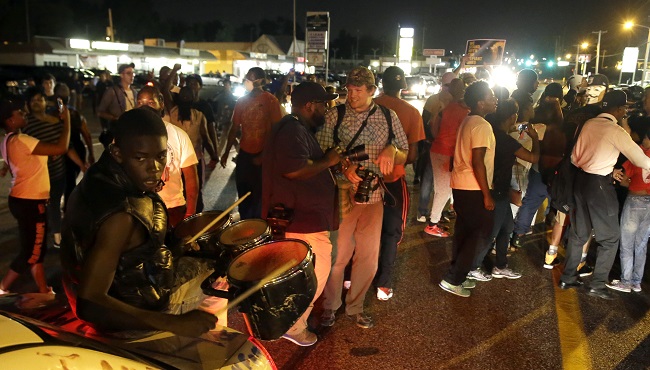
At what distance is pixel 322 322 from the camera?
4.48 meters

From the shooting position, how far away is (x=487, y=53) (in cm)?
1620

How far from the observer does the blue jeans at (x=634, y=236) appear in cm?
518

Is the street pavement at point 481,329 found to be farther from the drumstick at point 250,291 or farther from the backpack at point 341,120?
the drumstick at point 250,291

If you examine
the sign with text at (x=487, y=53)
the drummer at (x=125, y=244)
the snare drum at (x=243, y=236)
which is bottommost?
the snare drum at (x=243, y=236)

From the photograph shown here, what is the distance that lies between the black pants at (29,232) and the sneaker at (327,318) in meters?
2.43

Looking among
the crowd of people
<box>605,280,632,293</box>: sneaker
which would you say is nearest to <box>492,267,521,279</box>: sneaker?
the crowd of people

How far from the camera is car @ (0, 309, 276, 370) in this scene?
1562 mm

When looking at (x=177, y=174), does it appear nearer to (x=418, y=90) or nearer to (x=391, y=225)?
(x=391, y=225)

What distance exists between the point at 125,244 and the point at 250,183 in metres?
3.95

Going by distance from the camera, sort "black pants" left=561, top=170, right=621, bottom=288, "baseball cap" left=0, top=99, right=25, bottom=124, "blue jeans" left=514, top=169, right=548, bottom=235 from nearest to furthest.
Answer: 1. "baseball cap" left=0, top=99, right=25, bottom=124
2. "black pants" left=561, top=170, right=621, bottom=288
3. "blue jeans" left=514, top=169, right=548, bottom=235

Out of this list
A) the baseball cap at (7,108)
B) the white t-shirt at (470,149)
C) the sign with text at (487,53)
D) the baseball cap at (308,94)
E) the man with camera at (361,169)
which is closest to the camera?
the baseball cap at (308,94)

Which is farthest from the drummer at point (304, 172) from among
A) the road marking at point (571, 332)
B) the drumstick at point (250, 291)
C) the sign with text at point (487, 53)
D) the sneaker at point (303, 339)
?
the sign with text at point (487, 53)

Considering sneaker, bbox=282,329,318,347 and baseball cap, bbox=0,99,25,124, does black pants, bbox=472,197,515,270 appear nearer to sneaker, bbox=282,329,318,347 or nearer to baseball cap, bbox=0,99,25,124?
sneaker, bbox=282,329,318,347

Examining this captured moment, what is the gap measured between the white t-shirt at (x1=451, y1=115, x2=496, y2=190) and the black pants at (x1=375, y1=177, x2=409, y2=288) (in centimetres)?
54
